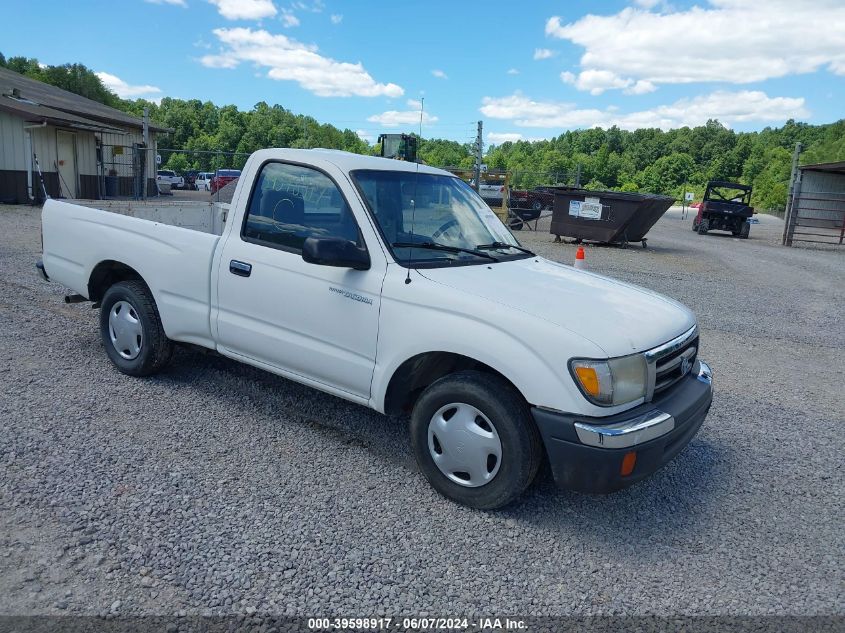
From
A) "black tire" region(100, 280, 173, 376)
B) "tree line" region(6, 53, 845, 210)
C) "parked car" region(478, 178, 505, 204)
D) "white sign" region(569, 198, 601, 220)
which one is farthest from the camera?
"tree line" region(6, 53, 845, 210)

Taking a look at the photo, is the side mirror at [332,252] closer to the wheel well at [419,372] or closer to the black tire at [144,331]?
the wheel well at [419,372]

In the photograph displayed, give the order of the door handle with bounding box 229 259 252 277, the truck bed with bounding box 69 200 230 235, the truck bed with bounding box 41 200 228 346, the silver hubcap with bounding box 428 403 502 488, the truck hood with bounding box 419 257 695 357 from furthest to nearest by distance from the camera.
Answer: the truck bed with bounding box 69 200 230 235 < the truck bed with bounding box 41 200 228 346 < the door handle with bounding box 229 259 252 277 < the silver hubcap with bounding box 428 403 502 488 < the truck hood with bounding box 419 257 695 357

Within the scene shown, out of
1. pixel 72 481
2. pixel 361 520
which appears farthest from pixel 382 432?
pixel 72 481

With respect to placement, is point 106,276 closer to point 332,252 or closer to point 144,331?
point 144,331

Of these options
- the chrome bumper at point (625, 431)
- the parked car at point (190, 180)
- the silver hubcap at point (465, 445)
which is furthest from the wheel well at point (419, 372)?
the parked car at point (190, 180)

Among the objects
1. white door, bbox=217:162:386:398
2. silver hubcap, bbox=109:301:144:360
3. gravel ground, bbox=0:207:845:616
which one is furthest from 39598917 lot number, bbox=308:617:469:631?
silver hubcap, bbox=109:301:144:360

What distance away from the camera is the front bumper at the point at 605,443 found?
122 inches

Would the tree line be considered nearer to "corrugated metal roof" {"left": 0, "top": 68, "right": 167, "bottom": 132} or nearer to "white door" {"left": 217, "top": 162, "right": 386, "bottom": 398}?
"corrugated metal roof" {"left": 0, "top": 68, "right": 167, "bottom": 132}

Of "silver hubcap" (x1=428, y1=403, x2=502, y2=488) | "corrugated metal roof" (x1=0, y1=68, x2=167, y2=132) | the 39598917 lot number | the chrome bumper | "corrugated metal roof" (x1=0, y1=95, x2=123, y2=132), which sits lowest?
the 39598917 lot number

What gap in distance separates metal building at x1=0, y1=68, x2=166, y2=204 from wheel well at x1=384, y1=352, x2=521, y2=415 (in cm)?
1934

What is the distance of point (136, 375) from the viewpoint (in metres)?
5.23

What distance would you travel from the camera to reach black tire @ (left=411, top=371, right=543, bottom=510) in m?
3.30

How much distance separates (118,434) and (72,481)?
25.2 inches

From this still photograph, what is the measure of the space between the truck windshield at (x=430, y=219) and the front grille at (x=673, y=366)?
1.24 metres
